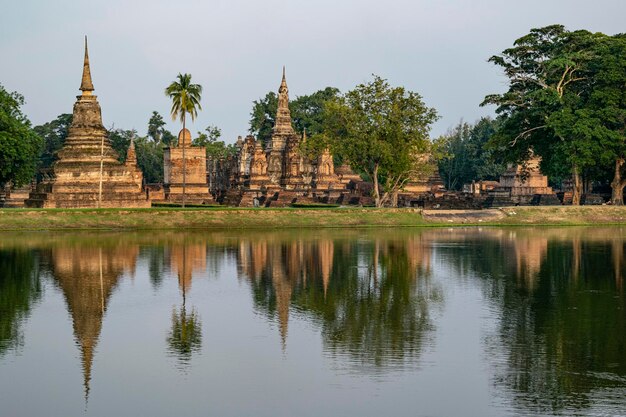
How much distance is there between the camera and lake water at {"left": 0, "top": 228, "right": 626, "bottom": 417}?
14.2 metres

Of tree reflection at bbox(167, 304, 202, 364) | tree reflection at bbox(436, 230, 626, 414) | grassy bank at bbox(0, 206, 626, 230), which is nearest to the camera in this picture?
tree reflection at bbox(436, 230, 626, 414)

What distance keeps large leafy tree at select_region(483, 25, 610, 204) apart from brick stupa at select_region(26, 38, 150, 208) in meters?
23.9

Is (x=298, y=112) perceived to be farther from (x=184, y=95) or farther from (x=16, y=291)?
(x=16, y=291)

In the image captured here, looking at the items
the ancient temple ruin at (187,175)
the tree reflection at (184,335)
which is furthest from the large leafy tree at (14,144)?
the tree reflection at (184,335)

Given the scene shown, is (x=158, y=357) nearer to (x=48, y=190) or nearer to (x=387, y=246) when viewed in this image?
(x=387, y=246)

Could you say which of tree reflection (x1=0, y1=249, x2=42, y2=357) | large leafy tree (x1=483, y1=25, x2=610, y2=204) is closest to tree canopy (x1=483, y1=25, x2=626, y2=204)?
large leafy tree (x1=483, y1=25, x2=610, y2=204)

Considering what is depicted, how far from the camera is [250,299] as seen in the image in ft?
77.8

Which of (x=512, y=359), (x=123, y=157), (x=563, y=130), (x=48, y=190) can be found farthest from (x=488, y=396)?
(x=123, y=157)

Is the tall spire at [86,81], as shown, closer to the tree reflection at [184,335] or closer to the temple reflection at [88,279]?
the temple reflection at [88,279]

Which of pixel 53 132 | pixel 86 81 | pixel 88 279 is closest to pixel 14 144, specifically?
pixel 86 81

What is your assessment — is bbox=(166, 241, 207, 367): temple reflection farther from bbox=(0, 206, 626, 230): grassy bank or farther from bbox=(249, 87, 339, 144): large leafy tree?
bbox=(249, 87, 339, 144): large leafy tree

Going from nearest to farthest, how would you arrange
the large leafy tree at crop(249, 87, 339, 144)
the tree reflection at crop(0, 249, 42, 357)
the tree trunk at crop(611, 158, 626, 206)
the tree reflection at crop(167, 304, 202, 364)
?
the tree reflection at crop(167, 304, 202, 364) < the tree reflection at crop(0, 249, 42, 357) < the tree trunk at crop(611, 158, 626, 206) < the large leafy tree at crop(249, 87, 339, 144)

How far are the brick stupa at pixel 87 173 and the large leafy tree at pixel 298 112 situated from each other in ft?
218

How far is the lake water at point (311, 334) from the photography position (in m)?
14.2
